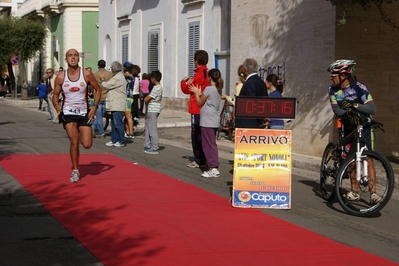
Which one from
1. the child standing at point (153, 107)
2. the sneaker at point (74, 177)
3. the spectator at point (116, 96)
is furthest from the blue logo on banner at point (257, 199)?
the spectator at point (116, 96)

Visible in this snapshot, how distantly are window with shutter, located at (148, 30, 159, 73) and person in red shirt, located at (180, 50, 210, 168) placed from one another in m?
17.7

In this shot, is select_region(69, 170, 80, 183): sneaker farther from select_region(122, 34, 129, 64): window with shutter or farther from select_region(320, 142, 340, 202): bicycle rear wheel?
select_region(122, 34, 129, 64): window with shutter

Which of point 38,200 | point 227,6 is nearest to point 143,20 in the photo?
point 227,6

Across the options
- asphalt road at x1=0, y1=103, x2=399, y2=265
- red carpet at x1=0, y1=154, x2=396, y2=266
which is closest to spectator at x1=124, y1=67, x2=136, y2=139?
asphalt road at x1=0, y1=103, x2=399, y2=265

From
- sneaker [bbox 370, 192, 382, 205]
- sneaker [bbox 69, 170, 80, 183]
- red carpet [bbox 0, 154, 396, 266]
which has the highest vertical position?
sneaker [bbox 370, 192, 382, 205]

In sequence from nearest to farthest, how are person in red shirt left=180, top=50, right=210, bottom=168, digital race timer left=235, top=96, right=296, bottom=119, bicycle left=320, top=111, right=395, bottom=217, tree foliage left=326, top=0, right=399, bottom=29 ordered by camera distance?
bicycle left=320, top=111, right=395, bottom=217 < digital race timer left=235, top=96, right=296, bottom=119 < person in red shirt left=180, top=50, right=210, bottom=168 < tree foliage left=326, top=0, right=399, bottom=29

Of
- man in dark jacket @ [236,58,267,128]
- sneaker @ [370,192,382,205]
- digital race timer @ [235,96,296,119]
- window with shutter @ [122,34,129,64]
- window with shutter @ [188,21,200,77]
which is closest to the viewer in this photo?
sneaker @ [370,192,382,205]

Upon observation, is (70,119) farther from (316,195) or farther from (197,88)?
(316,195)

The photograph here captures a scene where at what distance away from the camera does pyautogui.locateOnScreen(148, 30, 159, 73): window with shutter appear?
30.8 m

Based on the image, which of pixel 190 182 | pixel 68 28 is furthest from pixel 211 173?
pixel 68 28

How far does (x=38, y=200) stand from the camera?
31.2 ft

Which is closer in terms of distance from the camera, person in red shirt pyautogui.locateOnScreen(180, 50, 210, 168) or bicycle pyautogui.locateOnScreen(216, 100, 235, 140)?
person in red shirt pyautogui.locateOnScreen(180, 50, 210, 168)

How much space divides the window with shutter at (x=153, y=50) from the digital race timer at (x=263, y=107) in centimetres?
2157

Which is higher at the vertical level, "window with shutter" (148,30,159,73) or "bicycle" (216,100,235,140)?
"window with shutter" (148,30,159,73)
